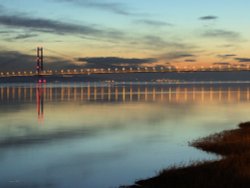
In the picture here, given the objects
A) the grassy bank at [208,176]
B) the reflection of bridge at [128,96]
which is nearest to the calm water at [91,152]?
the grassy bank at [208,176]

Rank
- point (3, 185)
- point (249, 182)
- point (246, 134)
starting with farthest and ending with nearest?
point (246, 134) → point (3, 185) → point (249, 182)

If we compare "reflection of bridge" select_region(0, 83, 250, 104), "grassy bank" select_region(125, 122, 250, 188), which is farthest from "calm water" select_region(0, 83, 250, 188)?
"reflection of bridge" select_region(0, 83, 250, 104)

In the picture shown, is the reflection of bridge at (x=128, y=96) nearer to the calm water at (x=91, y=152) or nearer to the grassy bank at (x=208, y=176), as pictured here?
the calm water at (x=91, y=152)

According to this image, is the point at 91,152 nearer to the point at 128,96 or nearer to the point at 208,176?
the point at 208,176

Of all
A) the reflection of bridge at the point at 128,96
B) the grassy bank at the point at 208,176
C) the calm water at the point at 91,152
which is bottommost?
the reflection of bridge at the point at 128,96

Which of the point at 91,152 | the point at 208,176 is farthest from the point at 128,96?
the point at 208,176

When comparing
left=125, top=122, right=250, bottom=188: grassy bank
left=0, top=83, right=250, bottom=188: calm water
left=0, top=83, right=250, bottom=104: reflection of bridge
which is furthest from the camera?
left=0, top=83, right=250, bottom=104: reflection of bridge

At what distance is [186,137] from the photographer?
1683 centimetres

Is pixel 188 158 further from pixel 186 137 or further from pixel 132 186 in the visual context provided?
pixel 186 137

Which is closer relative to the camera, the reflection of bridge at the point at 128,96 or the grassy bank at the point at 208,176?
the grassy bank at the point at 208,176

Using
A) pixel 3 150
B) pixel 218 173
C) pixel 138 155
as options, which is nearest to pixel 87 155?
pixel 138 155

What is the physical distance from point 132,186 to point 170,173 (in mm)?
748

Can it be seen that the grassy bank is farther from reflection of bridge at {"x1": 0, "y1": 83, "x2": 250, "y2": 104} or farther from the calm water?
reflection of bridge at {"x1": 0, "y1": 83, "x2": 250, "y2": 104}

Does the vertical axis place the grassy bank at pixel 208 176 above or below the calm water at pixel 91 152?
above
